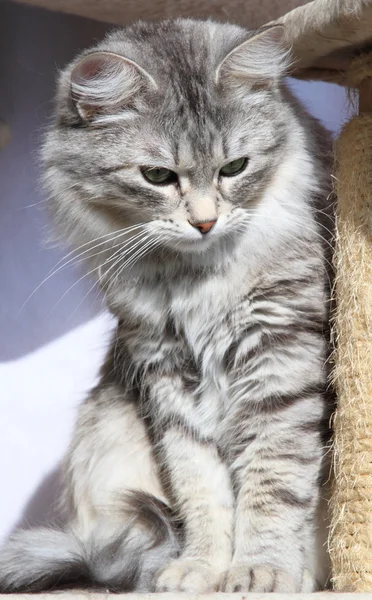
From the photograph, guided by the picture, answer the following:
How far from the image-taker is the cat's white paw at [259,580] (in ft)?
5.05

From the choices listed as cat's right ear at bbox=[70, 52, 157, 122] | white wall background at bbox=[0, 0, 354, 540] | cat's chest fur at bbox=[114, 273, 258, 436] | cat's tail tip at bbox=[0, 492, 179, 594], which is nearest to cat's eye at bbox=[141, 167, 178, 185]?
cat's right ear at bbox=[70, 52, 157, 122]

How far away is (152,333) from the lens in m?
1.86

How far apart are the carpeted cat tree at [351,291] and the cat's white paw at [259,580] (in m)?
0.11

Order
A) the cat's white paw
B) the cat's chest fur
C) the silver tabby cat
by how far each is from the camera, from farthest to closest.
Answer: the cat's chest fur
the silver tabby cat
the cat's white paw

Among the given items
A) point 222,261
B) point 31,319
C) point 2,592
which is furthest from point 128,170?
point 31,319

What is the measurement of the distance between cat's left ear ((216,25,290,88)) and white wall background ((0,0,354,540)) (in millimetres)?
801

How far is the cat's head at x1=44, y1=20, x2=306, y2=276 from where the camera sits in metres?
1.64

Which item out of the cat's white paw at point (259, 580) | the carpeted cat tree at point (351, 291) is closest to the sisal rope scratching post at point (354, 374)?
the carpeted cat tree at point (351, 291)

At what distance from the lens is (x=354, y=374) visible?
5.38 ft

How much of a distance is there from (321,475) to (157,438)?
378 millimetres

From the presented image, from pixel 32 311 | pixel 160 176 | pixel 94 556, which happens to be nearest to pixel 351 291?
pixel 160 176

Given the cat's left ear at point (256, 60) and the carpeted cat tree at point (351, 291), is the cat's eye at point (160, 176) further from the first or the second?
the carpeted cat tree at point (351, 291)

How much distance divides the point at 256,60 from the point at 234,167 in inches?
8.2

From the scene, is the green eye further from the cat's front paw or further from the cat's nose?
the cat's front paw
